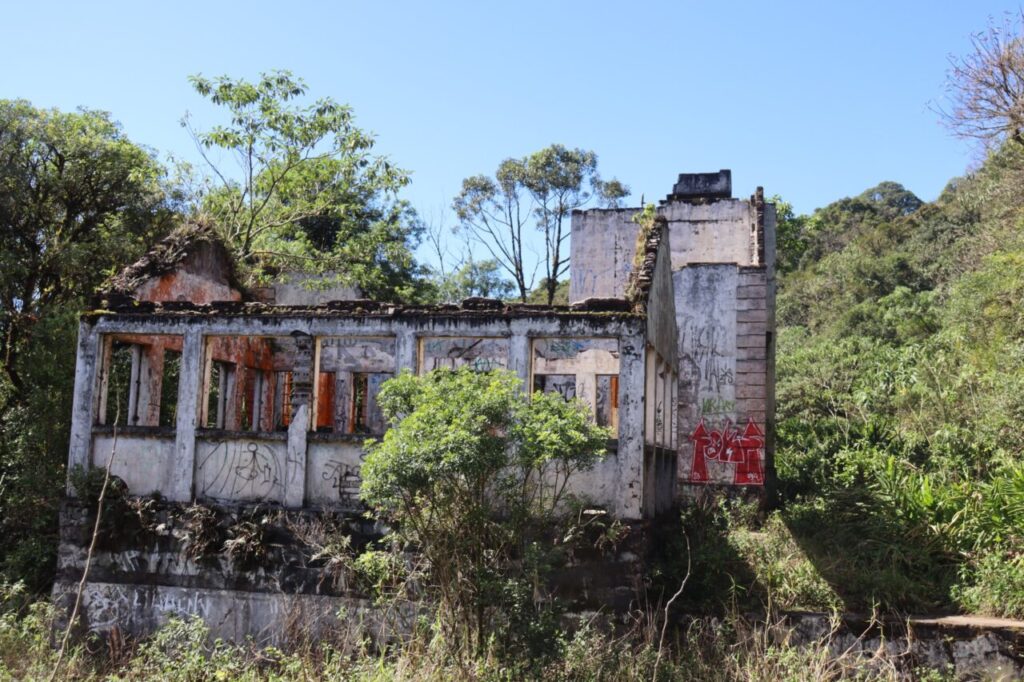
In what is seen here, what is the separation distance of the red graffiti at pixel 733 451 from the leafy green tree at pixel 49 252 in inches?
419

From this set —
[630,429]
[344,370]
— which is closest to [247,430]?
[630,429]

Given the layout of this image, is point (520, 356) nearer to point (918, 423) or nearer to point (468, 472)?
point (468, 472)

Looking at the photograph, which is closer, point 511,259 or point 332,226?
point 332,226

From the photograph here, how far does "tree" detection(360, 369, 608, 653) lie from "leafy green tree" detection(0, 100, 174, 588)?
778 cm

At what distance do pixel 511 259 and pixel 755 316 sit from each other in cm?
1870

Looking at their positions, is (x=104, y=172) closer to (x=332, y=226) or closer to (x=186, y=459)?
(x=186, y=459)

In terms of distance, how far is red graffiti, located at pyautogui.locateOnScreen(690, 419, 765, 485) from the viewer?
16.6m

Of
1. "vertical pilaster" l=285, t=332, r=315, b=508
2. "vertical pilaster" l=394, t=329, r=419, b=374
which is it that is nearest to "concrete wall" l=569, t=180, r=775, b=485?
"vertical pilaster" l=394, t=329, r=419, b=374

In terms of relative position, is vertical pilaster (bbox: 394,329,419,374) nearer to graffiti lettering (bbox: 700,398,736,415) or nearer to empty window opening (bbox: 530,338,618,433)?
empty window opening (bbox: 530,338,618,433)

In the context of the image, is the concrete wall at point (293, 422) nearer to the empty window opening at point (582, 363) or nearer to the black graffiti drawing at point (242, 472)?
the black graffiti drawing at point (242, 472)

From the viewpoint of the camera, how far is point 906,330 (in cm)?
2780

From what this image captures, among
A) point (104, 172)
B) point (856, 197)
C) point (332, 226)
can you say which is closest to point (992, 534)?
point (104, 172)

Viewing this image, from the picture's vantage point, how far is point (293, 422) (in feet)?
38.8

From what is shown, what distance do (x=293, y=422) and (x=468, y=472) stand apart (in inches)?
165
